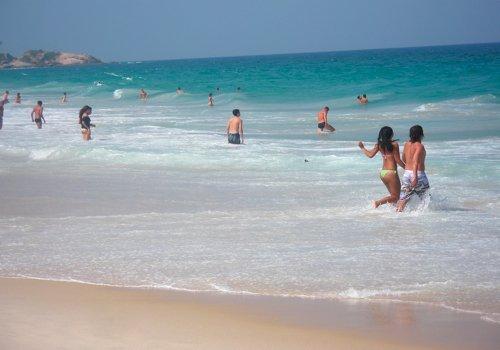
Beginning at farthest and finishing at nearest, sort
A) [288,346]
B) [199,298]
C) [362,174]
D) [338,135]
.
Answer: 1. [338,135]
2. [362,174]
3. [199,298]
4. [288,346]

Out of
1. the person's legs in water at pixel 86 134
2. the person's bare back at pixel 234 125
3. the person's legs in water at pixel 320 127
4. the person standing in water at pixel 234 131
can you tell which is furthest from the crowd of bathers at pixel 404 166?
the person's legs in water at pixel 320 127


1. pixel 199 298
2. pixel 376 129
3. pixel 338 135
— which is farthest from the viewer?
pixel 376 129

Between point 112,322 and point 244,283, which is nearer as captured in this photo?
point 112,322

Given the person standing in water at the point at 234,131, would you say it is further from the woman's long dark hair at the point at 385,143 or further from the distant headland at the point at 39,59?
the distant headland at the point at 39,59

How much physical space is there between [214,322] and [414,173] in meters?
4.50

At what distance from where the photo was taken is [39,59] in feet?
563

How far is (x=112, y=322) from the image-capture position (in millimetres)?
5789

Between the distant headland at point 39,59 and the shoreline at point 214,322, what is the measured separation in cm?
16537

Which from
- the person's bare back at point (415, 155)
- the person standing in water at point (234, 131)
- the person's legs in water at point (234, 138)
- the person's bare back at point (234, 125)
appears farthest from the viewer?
the person's legs in water at point (234, 138)

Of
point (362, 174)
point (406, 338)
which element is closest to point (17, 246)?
point (406, 338)

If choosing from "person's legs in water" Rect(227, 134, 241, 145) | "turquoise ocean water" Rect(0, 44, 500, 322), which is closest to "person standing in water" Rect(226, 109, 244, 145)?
"person's legs in water" Rect(227, 134, 241, 145)

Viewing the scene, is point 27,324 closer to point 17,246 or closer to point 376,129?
point 17,246

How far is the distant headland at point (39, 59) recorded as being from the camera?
165750mm

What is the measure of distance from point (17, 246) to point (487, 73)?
4628 cm
